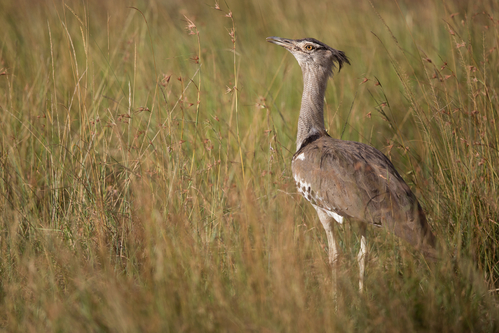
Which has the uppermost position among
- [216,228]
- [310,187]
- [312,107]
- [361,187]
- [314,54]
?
[314,54]

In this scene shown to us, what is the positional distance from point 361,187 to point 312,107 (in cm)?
86

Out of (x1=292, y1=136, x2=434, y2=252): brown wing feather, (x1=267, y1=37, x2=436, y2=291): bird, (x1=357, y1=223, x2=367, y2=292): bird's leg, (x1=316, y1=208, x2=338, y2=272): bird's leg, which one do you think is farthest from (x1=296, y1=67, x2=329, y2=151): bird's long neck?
(x1=357, y1=223, x2=367, y2=292): bird's leg

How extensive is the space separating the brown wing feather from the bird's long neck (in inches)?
10.7

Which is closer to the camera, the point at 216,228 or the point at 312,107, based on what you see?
the point at 216,228

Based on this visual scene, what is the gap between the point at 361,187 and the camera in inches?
106

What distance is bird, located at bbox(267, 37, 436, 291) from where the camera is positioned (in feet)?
8.23

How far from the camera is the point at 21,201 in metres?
2.94

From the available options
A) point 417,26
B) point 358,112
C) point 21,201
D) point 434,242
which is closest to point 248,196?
point 434,242

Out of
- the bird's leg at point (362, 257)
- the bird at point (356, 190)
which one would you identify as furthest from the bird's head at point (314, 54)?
the bird's leg at point (362, 257)

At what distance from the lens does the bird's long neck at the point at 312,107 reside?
11.0 ft

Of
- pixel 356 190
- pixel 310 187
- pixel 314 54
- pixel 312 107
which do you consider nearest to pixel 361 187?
pixel 356 190

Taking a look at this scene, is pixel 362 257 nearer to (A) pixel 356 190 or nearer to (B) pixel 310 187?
(A) pixel 356 190

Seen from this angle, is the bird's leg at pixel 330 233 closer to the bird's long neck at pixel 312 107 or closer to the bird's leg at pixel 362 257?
the bird's leg at pixel 362 257

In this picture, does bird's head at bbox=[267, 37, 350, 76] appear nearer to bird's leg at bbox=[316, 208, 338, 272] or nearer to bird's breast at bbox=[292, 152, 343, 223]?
bird's breast at bbox=[292, 152, 343, 223]
